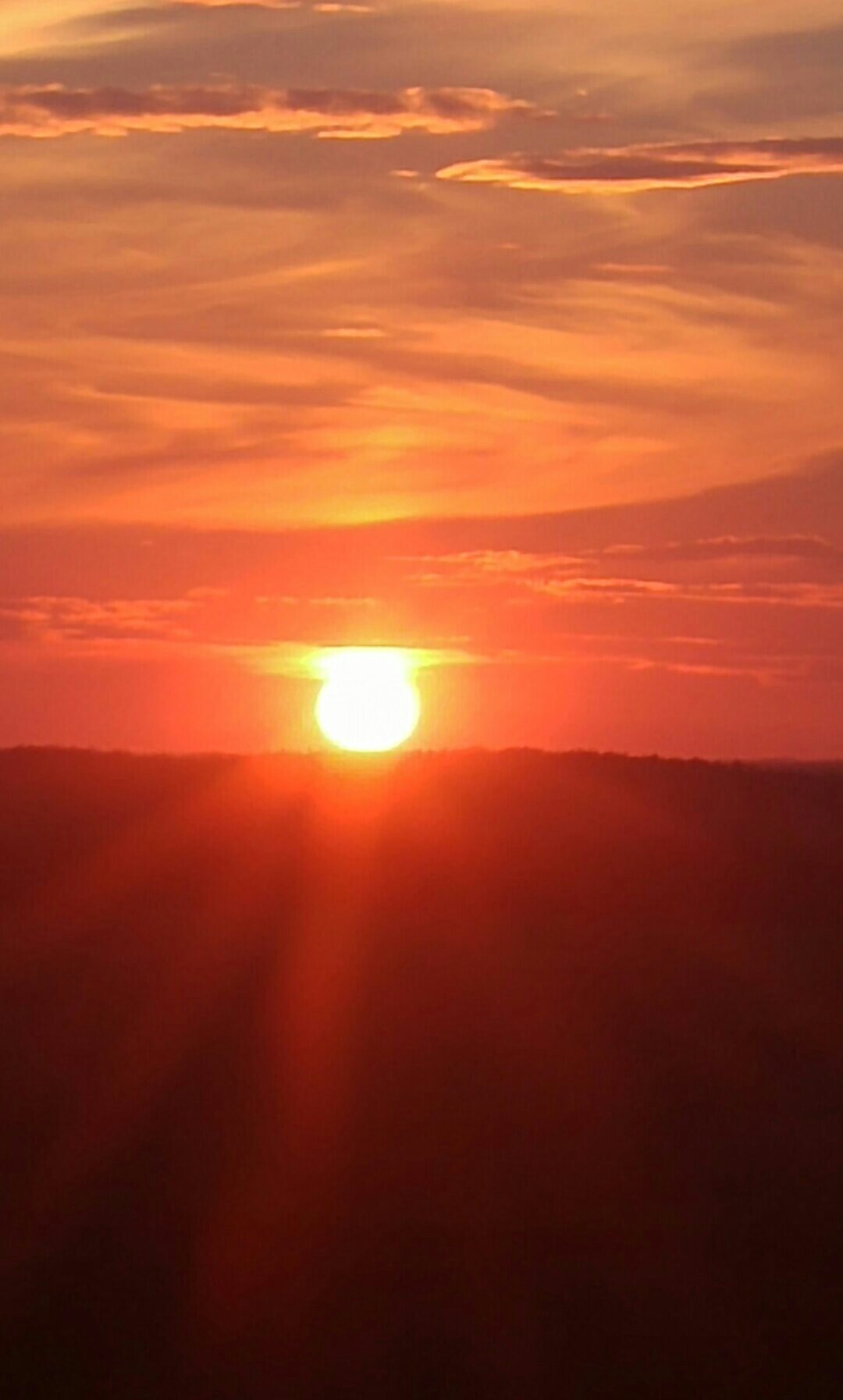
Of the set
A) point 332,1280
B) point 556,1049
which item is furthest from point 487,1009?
point 332,1280

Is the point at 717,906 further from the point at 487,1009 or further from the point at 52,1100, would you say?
the point at 52,1100

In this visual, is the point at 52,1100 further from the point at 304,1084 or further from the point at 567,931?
the point at 567,931

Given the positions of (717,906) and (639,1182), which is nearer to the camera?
(639,1182)

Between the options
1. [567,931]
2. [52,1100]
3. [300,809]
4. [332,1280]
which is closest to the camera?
[332,1280]

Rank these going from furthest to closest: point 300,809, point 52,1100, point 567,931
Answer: point 300,809
point 567,931
point 52,1100

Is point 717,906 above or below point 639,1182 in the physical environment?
above

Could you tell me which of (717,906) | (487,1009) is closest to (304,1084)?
(487,1009)

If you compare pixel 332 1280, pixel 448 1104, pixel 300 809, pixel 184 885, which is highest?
pixel 300 809
